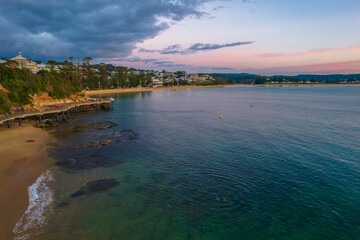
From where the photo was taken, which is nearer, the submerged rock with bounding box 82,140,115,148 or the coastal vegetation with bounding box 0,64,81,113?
the submerged rock with bounding box 82,140,115,148

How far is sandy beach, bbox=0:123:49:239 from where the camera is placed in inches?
452

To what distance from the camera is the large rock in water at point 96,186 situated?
45.7 feet

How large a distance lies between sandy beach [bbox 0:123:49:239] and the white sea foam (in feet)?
0.89

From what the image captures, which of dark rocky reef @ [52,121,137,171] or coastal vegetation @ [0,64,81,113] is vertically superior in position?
coastal vegetation @ [0,64,81,113]

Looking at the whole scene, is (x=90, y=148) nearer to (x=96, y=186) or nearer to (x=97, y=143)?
(x=97, y=143)

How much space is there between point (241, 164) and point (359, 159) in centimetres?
1125

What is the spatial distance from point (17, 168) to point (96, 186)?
25.9 feet

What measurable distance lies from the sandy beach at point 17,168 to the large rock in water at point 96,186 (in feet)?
9.93

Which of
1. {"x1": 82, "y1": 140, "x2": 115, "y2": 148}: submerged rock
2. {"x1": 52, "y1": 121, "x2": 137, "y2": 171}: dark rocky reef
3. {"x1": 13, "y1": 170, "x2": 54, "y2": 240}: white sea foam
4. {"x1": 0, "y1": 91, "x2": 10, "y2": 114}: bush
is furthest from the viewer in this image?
{"x1": 0, "y1": 91, "x2": 10, "y2": 114}: bush

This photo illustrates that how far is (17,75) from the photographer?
40.4m

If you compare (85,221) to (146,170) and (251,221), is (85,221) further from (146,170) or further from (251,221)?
(251,221)

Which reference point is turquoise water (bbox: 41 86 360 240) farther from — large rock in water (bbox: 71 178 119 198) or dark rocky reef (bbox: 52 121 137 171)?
large rock in water (bbox: 71 178 119 198)

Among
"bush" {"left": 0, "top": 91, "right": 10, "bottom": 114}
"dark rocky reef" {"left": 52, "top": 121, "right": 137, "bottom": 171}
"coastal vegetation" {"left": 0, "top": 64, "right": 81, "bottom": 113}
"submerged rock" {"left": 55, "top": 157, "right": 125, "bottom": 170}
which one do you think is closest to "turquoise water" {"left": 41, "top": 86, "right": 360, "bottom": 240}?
"dark rocky reef" {"left": 52, "top": 121, "right": 137, "bottom": 171}

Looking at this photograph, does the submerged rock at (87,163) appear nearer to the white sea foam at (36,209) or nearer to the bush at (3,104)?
the white sea foam at (36,209)
